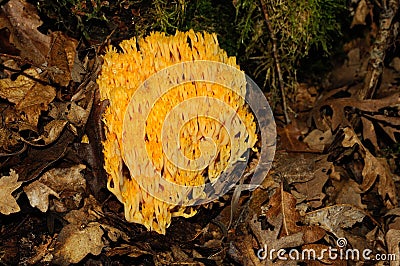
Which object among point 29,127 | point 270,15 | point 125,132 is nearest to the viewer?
point 125,132

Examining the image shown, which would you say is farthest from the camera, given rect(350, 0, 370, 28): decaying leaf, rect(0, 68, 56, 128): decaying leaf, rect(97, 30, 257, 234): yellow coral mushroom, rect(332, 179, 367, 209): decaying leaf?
rect(350, 0, 370, 28): decaying leaf

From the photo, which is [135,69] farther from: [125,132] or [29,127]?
[29,127]

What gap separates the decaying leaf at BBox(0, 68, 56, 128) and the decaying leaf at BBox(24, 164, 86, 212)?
0.39 meters

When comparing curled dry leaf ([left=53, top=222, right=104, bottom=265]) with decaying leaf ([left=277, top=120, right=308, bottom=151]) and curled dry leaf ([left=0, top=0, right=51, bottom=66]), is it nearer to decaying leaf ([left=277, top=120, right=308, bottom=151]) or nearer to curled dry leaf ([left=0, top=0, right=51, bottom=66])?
curled dry leaf ([left=0, top=0, right=51, bottom=66])

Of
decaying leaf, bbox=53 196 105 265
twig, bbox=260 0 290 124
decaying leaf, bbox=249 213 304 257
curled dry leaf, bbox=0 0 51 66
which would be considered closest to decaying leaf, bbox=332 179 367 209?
decaying leaf, bbox=249 213 304 257

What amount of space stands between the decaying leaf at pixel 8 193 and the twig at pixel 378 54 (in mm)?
2586

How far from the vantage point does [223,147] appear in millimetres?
2959

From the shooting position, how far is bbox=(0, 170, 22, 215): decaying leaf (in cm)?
285

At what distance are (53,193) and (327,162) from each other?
1.82 metres

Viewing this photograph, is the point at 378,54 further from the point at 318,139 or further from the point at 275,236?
the point at 275,236

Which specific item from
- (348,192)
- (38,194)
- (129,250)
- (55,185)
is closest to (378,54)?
(348,192)

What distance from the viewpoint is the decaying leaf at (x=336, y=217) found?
3148 mm

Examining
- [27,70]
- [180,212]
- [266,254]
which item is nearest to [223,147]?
[180,212]

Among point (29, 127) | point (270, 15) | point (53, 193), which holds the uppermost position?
point (270, 15)
